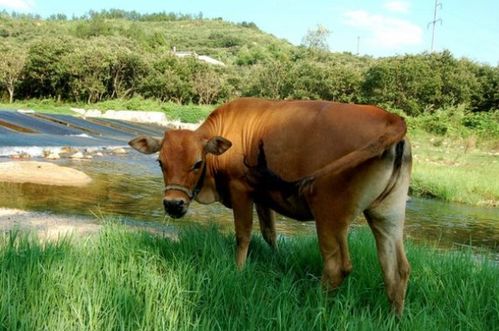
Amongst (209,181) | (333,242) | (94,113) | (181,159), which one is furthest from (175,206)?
(94,113)

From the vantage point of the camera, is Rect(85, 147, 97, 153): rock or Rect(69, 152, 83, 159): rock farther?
Rect(85, 147, 97, 153): rock

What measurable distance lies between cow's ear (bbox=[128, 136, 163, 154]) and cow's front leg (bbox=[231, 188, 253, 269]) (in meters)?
0.94

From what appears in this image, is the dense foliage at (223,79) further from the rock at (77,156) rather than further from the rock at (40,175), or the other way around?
the rock at (40,175)

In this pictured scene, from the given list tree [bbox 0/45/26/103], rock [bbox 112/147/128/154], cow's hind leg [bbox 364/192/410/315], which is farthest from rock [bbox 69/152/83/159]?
tree [bbox 0/45/26/103]

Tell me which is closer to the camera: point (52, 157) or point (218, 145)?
point (218, 145)

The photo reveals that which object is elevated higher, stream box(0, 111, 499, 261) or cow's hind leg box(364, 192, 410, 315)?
cow's hind leg box(364, 192, 410, 315)

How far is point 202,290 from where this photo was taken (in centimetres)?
480

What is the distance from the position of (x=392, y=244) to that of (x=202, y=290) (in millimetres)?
1825

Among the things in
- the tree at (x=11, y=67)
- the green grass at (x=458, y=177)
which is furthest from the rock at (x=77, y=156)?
the tree at (x=11, y=67)

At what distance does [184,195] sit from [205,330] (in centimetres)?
182

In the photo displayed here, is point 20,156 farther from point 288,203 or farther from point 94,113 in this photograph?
point 94,113

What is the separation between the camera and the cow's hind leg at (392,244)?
201 inches

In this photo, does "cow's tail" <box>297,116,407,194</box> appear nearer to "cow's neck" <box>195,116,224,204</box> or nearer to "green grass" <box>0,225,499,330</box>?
"green grass" <box>0,225,499,330</box>

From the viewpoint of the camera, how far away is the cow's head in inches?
219
